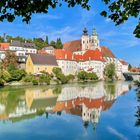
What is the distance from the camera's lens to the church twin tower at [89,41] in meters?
98.8

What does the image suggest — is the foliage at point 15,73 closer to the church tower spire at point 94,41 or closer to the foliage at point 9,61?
the foliage at point 9,61

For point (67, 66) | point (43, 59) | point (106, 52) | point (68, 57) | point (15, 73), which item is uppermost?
point (106, 52)

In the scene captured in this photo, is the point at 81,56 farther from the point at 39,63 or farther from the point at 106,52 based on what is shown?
the point at 39,63

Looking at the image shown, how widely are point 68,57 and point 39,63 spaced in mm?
15751

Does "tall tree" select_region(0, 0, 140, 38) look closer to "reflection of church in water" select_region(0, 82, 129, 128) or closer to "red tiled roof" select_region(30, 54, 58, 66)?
"reflection of church in water" select_region(0, 82, 129, 128)

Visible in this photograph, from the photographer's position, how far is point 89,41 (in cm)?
9981

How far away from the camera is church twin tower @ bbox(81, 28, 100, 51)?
324ft

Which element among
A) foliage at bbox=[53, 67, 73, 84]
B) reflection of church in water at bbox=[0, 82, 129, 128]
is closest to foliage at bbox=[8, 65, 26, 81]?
foliage at bbox=[53, 67, 73, 84]

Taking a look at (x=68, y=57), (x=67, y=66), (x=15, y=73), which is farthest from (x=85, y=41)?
(x=15, y=73)

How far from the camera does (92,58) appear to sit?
86.4 m

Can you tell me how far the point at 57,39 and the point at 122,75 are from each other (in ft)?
90.7

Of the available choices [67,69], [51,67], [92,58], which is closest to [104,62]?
[92,58]

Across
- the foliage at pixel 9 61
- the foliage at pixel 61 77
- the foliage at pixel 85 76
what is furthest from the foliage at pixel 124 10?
the foliage at pixel 85 76

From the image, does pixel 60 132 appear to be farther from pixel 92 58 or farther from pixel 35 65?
pixel 92 58
